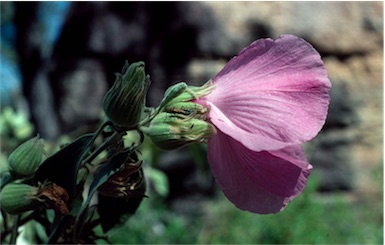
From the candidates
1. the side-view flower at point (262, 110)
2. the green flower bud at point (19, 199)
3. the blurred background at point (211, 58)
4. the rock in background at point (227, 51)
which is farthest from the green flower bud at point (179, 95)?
the rock in background at point (227, 51)

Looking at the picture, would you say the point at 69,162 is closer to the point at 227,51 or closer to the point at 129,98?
the point at 129,98

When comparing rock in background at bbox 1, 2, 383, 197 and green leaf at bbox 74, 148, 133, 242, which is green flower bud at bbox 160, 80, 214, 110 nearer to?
green leaf at bbox 74, 148, 133, 242

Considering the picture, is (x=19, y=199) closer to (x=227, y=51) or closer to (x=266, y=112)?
(x=266, y=112)

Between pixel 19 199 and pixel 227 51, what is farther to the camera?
pixel 227 51

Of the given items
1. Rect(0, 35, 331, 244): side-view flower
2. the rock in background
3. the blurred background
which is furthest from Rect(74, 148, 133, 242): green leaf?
the rock in background

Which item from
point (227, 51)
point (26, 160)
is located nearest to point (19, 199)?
point (26, 160)

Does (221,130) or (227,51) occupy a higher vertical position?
(221,130)

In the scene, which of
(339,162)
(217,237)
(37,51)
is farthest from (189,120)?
(37,51)
